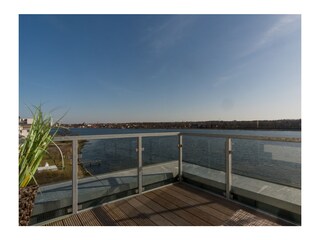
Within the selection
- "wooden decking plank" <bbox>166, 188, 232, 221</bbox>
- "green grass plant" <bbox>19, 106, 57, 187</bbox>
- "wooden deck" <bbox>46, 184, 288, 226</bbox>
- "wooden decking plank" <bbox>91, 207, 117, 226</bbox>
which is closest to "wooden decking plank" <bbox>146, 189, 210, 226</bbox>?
"wooden deck" <bbox>46, 184, 288, 226</bbox>

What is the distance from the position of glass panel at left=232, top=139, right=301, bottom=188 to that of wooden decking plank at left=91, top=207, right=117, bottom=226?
1.96 m

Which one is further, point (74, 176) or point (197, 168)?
point (197, 168)

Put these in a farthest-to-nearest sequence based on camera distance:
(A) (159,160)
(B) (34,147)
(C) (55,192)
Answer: (A) (159,160) < (C) (55,192) < (B) (34,147)

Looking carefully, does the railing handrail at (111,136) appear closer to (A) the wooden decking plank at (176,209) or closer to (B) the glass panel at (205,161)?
(B) the glass panel at (205,161)

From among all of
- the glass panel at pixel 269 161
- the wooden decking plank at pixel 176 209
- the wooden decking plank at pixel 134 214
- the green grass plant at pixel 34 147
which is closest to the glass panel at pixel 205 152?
the glass panel at pixel 269 161

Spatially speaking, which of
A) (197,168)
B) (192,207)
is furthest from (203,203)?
(197,168)

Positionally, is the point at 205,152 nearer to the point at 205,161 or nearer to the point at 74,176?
the point at 205,161

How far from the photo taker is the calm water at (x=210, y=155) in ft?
7.87

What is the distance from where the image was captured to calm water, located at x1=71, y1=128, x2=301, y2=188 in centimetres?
240

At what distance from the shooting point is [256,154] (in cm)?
269

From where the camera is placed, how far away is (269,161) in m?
2.59

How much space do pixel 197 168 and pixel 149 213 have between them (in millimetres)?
1400

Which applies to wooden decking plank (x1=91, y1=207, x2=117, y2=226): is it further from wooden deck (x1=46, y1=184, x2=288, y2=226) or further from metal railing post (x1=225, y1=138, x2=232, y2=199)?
metal railing post (x1=225, y1=138, x2=232, y2=199)
